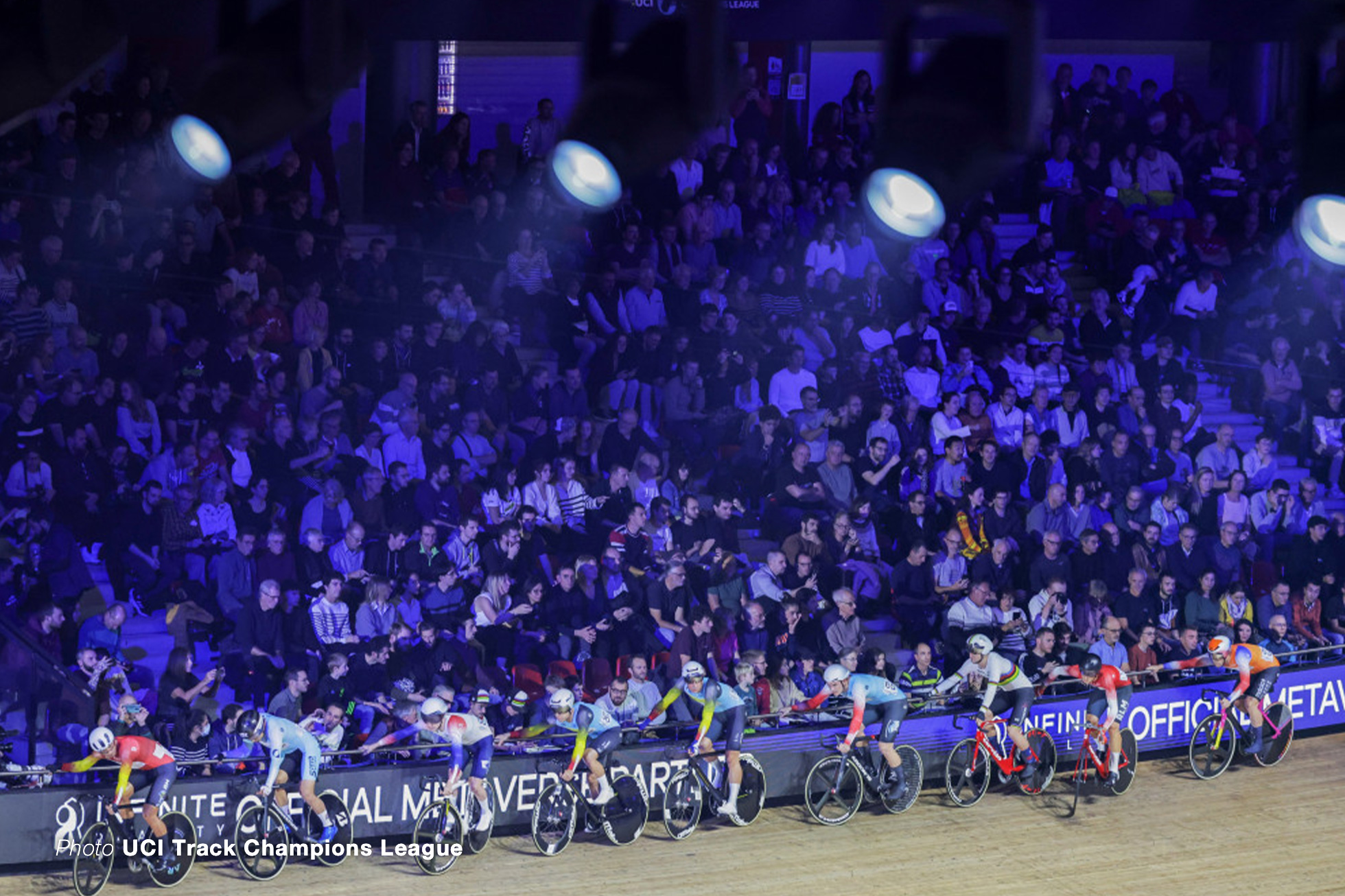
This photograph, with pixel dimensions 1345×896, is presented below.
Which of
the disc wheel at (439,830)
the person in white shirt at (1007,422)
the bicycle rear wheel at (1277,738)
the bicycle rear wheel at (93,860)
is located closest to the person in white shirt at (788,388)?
the person in white shirt at (1007,422)

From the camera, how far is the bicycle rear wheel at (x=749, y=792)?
563 inches

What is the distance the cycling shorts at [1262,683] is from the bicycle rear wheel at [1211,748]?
38 cm

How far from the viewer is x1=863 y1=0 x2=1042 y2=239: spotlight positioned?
4.32m

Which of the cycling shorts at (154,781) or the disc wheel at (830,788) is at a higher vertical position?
the cycling shorts at (154,781)

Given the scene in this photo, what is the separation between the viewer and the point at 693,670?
13883mm

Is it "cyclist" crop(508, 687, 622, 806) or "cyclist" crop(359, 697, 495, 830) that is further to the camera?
"cyclist" crop(508, 687, 622, 806)

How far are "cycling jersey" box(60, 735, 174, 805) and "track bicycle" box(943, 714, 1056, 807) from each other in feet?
21.5

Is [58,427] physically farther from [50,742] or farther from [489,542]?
[489,542]

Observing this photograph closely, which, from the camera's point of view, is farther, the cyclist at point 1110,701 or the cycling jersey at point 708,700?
the cyclist at point 1110,701

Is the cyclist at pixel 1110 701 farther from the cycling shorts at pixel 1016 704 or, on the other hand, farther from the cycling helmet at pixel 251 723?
the cycling helmet at pixel 251 723

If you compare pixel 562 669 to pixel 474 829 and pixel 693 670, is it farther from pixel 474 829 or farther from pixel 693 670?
pixel 474 829

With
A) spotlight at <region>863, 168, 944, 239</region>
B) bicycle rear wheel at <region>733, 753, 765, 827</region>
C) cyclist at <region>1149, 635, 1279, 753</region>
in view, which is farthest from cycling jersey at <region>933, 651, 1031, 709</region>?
spotlight at <region>863, 168, 944, 239</region>

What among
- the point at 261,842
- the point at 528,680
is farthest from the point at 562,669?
the point at 261,842

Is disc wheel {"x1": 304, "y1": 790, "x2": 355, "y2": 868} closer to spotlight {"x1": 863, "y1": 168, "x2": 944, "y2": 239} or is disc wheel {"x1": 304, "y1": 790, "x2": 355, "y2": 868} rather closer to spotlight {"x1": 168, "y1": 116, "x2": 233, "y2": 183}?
spotlight {"x1": 168, "y1": 116, "x2": 233, "y2": 183}
